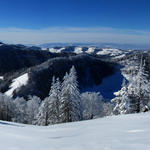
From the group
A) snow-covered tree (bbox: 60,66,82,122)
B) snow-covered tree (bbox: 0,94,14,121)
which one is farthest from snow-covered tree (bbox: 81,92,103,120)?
snow-covered tree (bbox: 60,66,82,122)

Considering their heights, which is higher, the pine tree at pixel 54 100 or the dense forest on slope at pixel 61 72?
the pine tree at pixel 54 100

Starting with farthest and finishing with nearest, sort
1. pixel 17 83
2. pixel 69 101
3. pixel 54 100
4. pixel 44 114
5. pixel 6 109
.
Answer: pixel 17 83 → pixel 6 109 → pixel 44 114 → pixel 54 100 → pixel 69 101

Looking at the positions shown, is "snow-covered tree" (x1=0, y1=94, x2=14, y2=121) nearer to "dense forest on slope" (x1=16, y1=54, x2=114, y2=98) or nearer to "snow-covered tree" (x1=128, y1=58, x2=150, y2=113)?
"snow-covered tree" (x1=128, y1=58, x2=150, y2=113)

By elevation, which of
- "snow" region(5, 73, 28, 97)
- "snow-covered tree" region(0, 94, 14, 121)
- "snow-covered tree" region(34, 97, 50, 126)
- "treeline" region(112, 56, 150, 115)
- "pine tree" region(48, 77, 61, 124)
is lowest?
"snow" region(5, 73, 28, 97)

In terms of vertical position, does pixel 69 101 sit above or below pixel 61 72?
above

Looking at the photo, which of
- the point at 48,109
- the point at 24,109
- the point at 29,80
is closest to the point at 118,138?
the point at 48,109

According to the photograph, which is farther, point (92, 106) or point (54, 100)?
point (92, 106)

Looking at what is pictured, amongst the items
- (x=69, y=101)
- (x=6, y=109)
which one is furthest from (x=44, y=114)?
(x=6, y=109)

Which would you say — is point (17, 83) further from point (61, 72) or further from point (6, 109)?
point (6, 109)

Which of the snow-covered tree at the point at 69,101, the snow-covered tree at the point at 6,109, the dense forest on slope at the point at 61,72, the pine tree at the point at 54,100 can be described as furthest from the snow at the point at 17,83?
the snow-covered tree at the point at 69,101

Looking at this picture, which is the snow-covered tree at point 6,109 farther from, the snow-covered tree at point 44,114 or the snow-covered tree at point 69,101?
the snow-covered tree at point 69,101

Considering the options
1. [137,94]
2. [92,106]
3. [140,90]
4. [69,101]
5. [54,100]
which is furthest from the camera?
[92,106]

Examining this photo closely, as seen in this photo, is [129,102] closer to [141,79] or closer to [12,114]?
[141,79]

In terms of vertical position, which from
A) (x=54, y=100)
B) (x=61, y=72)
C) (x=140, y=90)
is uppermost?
(x=140, y=90)
